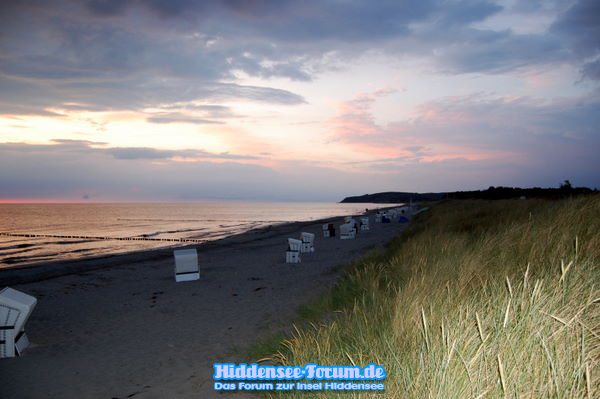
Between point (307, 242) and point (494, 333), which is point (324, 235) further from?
point (494, 333)

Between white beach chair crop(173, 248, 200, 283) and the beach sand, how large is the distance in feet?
0.99

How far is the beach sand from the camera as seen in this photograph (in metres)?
5.12

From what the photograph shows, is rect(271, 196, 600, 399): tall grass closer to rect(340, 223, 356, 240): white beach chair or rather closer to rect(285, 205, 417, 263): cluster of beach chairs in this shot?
rect(285, 205, 417, 263): cluster of beach chairs

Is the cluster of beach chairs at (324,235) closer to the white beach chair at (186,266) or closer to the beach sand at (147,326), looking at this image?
the beach sand at (147,326)

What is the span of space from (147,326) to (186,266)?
4.55 meters

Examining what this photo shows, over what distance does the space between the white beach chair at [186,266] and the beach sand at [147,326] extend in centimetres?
30

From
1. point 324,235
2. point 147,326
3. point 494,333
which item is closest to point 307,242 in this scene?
point 324,235

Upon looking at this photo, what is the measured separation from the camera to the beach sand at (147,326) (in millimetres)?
5125

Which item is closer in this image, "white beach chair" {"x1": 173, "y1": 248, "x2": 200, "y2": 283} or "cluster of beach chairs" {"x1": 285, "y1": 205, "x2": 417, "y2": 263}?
"white beach chair" {"x1": 173, "y1": 248, "x2": 200, "y2": 283}

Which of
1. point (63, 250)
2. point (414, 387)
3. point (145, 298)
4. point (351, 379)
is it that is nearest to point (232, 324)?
point (145, 298)

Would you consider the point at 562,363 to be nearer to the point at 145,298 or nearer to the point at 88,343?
the point at 88,343

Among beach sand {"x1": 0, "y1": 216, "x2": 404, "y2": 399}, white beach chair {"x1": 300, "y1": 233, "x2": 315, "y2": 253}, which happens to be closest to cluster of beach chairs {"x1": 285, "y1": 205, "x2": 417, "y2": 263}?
white beach chair {"x1": 300, "y1": 233, "x2": 315, "y2": 253}

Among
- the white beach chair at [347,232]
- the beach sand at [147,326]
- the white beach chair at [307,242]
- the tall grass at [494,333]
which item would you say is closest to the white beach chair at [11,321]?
the beach sand at [147,326]

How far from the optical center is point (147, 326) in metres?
7.75
